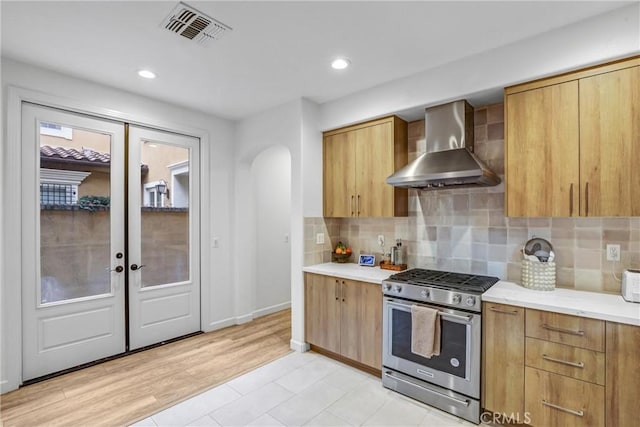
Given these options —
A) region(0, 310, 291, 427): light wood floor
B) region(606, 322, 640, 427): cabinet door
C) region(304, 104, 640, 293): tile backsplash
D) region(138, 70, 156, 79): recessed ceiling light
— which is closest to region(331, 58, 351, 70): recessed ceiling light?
region(304, 104, 640, 293): tile backsplash

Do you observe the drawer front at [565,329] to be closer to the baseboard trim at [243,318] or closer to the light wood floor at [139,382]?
the light wood floor at [139,382]

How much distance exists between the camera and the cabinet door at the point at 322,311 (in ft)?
10.0

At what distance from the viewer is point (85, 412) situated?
2.30 m

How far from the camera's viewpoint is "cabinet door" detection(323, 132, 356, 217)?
3.31 meters

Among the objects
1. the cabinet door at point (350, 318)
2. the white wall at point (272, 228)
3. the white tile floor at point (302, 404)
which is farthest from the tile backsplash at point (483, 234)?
the white wall at point (272, 228)

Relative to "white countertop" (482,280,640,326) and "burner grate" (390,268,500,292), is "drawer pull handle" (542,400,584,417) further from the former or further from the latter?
"burner grate" (390,268,500,292)

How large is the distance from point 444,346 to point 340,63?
7.88 feet

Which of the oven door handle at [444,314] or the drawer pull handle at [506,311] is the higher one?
the drawer pull handle at [506,311]

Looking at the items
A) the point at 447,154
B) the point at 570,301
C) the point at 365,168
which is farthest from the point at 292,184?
the point at 570,301

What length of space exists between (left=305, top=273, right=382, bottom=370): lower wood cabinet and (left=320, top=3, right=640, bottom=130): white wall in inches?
67.1

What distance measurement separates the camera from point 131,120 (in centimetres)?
324

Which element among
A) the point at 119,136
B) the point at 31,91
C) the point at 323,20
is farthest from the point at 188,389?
the point at 323,20

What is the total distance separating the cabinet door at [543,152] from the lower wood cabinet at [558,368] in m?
0.76

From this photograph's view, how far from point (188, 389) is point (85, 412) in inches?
27.8
